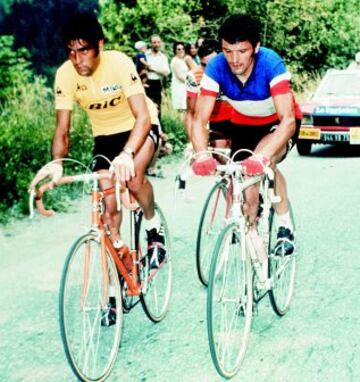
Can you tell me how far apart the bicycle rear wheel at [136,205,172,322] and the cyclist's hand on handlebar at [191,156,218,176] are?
3.29 feet

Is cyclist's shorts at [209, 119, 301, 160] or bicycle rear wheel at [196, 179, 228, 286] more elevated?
cyclist's shorts at [209, 119, 301, 160]

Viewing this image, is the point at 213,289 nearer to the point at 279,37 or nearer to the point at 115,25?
the point at 115,25

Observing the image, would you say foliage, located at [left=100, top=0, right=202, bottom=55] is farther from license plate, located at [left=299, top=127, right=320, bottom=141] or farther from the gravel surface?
the gravel surface

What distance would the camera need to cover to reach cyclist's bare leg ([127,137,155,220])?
4512mm

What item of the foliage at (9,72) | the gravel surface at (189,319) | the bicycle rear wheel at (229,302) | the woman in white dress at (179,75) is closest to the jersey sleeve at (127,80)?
the bicycle rear wheel at (229,302)

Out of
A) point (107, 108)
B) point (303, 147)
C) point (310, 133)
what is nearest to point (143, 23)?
point (303, 147)

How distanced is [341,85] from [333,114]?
115 cm

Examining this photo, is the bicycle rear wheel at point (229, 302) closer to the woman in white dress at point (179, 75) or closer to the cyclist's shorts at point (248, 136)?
the cyclist's shorts at point (248, 136)

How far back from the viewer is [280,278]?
505cm

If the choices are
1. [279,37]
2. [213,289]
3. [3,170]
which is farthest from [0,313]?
[279,37]

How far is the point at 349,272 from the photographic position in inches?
233

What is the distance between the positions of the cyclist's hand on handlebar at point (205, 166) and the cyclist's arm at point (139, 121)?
0.42 meters

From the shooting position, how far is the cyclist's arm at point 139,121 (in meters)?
4.18

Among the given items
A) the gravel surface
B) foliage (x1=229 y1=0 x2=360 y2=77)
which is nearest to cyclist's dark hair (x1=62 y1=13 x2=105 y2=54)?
the gravel surface
